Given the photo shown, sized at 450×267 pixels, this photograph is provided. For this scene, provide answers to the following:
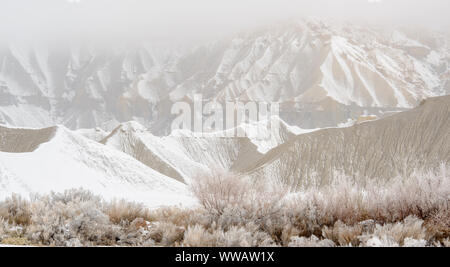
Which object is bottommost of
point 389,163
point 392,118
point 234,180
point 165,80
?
point 165,80

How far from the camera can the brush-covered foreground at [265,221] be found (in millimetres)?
4875

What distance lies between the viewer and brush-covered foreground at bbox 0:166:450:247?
488 cm

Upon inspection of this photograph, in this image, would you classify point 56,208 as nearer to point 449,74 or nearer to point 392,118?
point 392,118

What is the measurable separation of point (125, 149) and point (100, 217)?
53.9 m

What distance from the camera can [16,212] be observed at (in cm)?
702

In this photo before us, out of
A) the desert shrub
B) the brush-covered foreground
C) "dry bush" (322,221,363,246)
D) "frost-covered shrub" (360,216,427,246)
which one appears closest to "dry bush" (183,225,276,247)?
the brush-covered foreground

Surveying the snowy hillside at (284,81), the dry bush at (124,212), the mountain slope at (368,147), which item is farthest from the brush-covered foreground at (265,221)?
the snowy hillside at (284,81)

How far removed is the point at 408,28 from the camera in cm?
19712

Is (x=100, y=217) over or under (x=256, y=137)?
over

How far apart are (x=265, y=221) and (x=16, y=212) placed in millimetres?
4481

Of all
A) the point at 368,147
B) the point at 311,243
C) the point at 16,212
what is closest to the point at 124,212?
the point at 16,212

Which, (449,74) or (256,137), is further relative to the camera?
(449,74)

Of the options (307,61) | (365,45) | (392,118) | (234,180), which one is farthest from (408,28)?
(234,180)

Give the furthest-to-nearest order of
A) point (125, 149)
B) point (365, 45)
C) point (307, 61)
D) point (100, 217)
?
point (365, 45) → point (307, 61) → point (125, 149) → point (100, 217)
